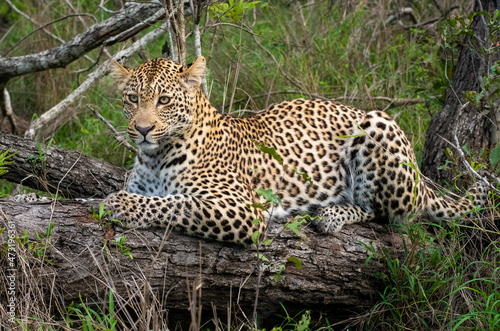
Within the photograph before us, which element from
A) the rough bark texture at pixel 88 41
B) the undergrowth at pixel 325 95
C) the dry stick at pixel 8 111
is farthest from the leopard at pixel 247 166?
the dry stick at pixel 8 111

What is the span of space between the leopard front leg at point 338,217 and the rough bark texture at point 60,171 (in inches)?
102

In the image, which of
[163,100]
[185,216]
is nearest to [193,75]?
[163,100]

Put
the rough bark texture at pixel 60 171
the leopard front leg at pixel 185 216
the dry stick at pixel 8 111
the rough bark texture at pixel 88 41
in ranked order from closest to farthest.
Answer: the leopard front leg at pixel 185 216
the rough bark texture at pixel 60 171
the rough bark texture at pixel 88 41
the dry stick at pixel 8 111

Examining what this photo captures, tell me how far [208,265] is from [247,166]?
1376 millimetres

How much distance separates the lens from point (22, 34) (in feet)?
39.0

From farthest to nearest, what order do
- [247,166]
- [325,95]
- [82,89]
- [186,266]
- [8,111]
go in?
[325,95], [8,111], [82,89], [247,166], [186,266]

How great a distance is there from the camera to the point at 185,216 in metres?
5.49

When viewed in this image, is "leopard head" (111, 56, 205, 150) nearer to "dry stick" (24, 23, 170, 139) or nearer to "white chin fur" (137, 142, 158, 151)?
"white chin fur" (137, 142, 158, 151)

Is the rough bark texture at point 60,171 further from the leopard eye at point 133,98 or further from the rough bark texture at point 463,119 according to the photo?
the rough bark texture at point 463,119

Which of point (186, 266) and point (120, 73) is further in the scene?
point (120, 73)

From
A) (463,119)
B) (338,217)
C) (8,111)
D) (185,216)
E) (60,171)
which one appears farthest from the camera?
(8,111)

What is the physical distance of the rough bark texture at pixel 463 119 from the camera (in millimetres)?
7215

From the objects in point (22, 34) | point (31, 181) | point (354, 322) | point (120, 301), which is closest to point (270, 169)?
point (354, 322)

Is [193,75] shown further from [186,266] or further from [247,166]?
[186,266]
